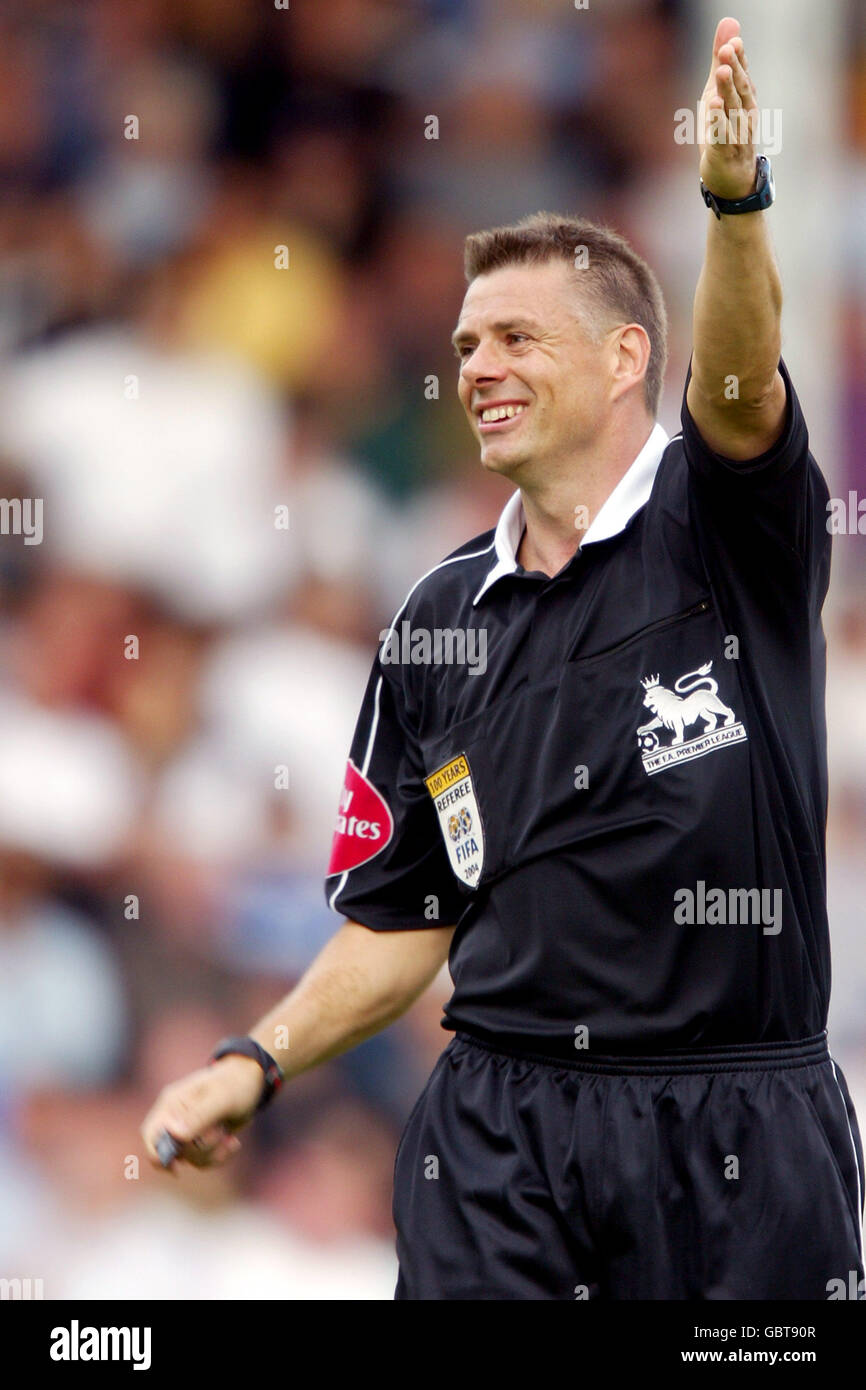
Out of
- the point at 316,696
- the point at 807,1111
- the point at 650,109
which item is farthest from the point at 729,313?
the point at 650,109

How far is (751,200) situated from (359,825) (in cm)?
120

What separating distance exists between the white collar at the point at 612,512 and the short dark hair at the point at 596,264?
16 centimetres

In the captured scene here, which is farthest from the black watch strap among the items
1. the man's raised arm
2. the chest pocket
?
the man's raised arm

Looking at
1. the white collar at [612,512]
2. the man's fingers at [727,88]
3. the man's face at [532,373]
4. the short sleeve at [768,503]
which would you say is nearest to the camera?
the man's fingers at [727,88]

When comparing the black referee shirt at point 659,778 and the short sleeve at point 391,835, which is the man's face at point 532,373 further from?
the short sleeve at point 391,835

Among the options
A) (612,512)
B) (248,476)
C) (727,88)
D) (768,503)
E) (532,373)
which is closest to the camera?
(727,88)

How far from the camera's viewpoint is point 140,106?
5.41 metres

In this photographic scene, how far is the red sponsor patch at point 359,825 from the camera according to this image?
9.64ft

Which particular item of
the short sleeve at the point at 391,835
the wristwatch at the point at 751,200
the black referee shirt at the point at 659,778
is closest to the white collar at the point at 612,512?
the black referee shirt at the point at 659,778

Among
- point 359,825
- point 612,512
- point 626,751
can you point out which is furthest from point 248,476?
point 626,751

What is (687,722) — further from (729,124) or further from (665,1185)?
(729,124)

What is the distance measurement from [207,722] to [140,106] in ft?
6.25

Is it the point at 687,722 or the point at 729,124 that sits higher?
the point at 729,124

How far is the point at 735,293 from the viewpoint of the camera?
2.24 m
